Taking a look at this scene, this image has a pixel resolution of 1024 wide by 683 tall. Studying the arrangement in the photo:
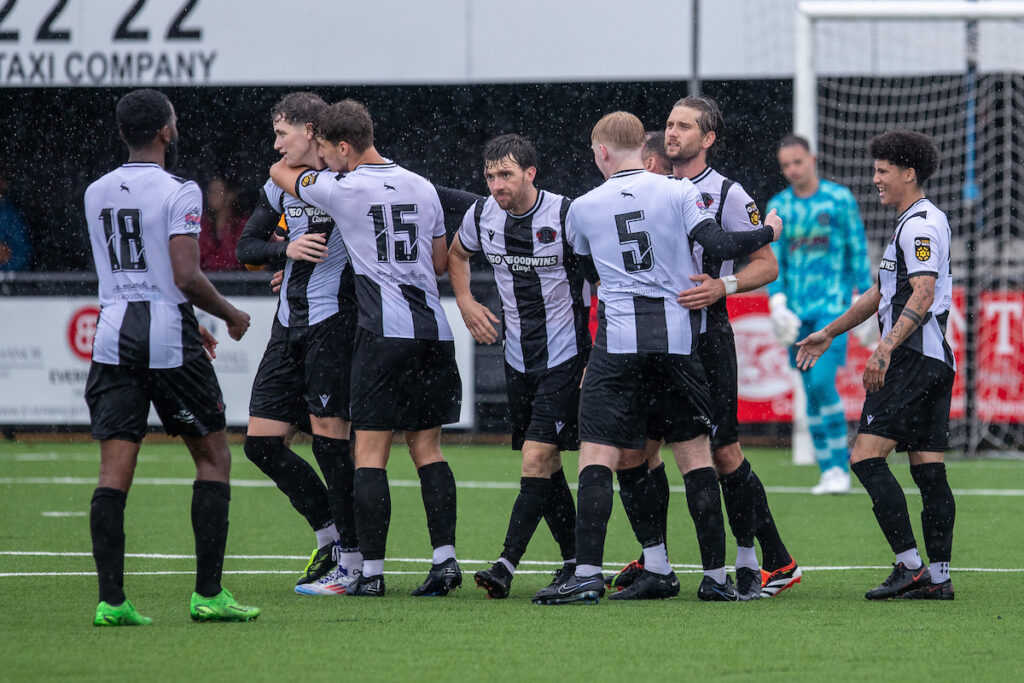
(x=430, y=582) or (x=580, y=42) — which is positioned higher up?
(x=580, y=42)

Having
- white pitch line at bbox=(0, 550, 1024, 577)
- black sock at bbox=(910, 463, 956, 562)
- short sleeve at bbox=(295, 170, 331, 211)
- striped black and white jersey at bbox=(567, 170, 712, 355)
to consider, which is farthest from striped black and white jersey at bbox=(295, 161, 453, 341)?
black sock at bbox=(910, 463, 956, 562)

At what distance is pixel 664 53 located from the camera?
48.0 ft

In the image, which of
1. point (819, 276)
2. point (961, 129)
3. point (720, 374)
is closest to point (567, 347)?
point (720, 374)

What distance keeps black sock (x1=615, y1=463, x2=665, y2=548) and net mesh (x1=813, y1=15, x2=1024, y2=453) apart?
23.1ft

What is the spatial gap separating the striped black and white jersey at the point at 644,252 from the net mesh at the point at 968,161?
23.7 feet

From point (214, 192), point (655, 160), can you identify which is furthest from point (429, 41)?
point (655, 160)

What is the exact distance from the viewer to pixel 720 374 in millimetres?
5836

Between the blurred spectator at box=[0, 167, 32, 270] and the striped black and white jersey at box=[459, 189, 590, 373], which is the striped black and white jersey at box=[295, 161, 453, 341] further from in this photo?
the blurred spectator at box=[0, 167, 32, 270]

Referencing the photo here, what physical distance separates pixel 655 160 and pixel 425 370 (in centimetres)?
149

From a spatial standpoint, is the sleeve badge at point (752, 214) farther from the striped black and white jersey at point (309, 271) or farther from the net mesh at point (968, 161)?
the net mesh at point (968, 161)

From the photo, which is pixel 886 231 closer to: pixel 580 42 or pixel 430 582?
pixel 580 42

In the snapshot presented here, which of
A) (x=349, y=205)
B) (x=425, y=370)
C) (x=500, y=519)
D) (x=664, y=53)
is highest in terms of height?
(x=664, y=53)

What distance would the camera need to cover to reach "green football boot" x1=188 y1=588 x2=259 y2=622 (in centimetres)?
501

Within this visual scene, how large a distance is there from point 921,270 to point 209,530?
295 centimetres
